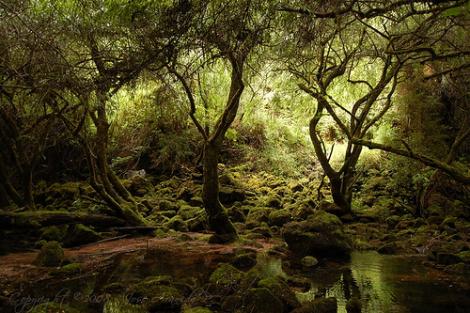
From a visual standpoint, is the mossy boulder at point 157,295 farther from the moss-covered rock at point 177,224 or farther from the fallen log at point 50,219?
the moss-covered rock at point 177,224

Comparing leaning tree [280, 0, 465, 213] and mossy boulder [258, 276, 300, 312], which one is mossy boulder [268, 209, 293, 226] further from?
mossy boulder [258, 276, 300, 312]

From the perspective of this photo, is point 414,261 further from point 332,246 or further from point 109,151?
point 109,151

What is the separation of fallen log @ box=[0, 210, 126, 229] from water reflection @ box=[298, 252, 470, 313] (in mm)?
5631

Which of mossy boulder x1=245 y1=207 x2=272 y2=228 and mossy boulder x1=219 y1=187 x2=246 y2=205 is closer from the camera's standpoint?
mossy boulder x1=245 y1=207 x2=272 y2=228

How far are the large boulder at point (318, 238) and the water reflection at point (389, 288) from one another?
43 centimetres

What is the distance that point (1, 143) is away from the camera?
12.9 m

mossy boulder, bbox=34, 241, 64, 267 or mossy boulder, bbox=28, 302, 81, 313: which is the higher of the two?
mossy boulder, bbox=34, 241, 64, 267

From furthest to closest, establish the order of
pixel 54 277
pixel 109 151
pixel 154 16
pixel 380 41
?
1. pixel 109 151
2. pixel 380 41
3. pixel 54 277
4. pixel 154 16

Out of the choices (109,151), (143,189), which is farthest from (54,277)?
(109,151)

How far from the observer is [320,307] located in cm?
443

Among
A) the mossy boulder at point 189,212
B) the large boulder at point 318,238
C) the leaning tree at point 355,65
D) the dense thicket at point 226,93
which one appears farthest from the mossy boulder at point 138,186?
the large boulder at point 318,238

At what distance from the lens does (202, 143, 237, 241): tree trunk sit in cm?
927

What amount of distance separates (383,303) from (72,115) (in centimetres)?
869

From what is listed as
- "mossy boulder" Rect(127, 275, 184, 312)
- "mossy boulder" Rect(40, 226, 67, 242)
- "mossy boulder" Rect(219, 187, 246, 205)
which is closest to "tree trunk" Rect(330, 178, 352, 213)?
"mossy boulder" Rect(219, 187, 246, 205)
